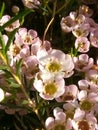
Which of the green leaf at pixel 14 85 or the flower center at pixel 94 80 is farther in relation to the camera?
the flower center at pixel 94 80

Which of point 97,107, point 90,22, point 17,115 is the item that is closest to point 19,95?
point 17,115

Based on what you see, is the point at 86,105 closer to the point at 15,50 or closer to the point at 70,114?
the point at 70,114

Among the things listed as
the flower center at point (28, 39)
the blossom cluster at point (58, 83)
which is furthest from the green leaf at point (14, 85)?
the flower center at point (28, 39)

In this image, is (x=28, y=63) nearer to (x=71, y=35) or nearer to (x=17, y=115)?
(x=17, y=115)

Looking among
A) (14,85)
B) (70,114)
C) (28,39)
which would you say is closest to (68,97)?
(70,114)

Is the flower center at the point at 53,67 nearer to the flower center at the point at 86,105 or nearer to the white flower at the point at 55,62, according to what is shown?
the white flower at the point at 55,62

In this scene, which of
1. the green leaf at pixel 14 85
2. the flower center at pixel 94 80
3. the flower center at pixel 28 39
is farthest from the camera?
the flower center at pixel 28 39
